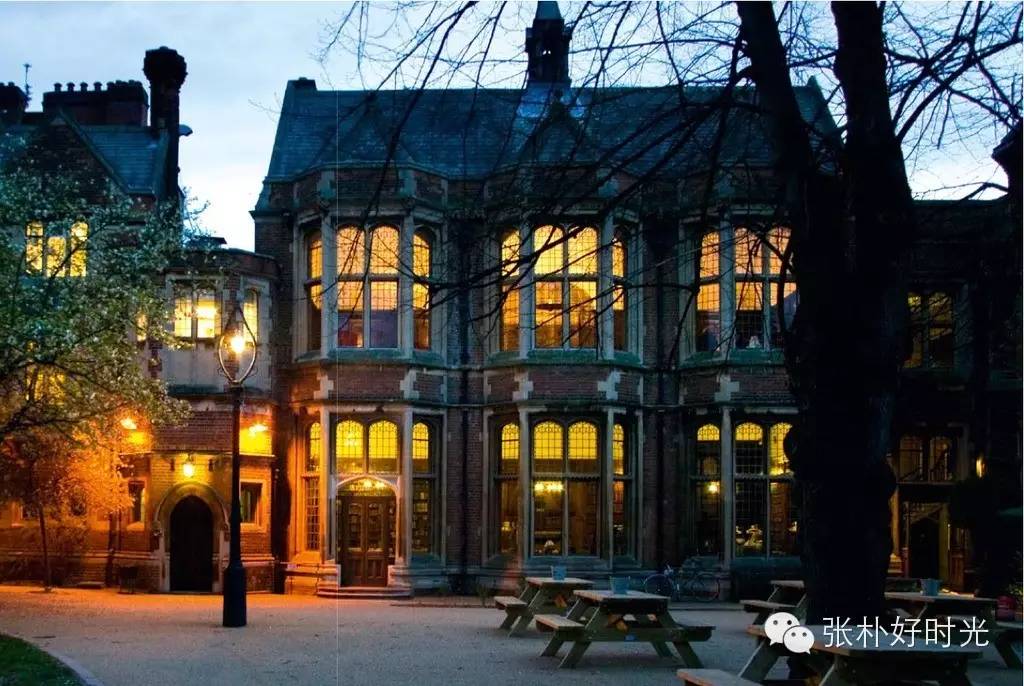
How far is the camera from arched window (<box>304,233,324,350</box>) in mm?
27641

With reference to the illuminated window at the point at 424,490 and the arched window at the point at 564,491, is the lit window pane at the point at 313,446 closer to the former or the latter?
the illuminated window at the point at 424,490

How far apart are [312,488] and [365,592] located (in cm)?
259

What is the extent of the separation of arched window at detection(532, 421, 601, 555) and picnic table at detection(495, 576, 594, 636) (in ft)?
22.9

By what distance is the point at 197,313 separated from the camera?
27.4m

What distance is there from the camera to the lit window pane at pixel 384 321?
27.1m

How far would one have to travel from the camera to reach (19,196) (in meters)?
20.7

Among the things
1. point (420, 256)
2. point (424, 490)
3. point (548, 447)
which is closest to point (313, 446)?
point (424, 490)

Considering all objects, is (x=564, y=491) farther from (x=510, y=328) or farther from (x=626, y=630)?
(x=626, y=630)

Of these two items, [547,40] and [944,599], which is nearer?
[547,40]

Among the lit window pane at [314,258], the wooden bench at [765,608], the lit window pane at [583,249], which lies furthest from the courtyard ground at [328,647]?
the lit window pane at [314,258]

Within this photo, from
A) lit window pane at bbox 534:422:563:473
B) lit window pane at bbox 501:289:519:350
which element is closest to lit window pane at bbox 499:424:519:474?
lit window pane at bbox 534:422:563:473

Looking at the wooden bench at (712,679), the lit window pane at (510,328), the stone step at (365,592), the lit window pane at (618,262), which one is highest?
the lit window pane at (618,262)

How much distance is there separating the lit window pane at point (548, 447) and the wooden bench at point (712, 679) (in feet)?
53.3

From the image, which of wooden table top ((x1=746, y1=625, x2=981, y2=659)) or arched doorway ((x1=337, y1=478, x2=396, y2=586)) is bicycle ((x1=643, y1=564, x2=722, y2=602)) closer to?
arched doorway ((x1=337, y1=478, x2=396, y2=586))
